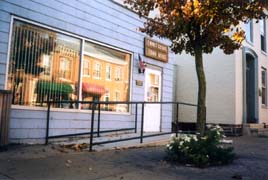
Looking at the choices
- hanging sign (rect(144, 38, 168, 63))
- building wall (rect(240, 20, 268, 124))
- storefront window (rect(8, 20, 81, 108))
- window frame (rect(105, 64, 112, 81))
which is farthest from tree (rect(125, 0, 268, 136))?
building wall (rect(240, 20, 268, 124))

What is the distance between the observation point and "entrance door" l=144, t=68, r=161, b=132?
1141 centimetres

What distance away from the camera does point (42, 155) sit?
21.2ft

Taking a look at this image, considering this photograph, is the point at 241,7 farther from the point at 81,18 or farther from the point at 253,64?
the point at 253,64

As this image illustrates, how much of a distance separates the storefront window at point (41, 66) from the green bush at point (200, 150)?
11.1 ft

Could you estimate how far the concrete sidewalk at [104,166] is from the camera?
5.14 meters

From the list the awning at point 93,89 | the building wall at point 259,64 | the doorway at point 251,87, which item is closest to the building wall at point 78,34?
the awning at point 93,89

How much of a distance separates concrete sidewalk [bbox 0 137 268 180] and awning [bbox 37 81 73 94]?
4.95 feet

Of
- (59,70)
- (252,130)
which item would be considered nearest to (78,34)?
(59,70)

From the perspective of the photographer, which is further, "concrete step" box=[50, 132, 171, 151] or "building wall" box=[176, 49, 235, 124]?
"building wall" box=[176, 49, 235, 124]

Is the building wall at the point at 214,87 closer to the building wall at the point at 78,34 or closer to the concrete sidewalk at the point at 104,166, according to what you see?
the building wall at the point at 78,34

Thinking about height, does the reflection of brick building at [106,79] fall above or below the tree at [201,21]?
below

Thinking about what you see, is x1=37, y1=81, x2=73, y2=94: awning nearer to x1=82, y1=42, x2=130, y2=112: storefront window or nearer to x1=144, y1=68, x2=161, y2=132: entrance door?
x1=82, y1=42, x2=130, y2=112: storefront window

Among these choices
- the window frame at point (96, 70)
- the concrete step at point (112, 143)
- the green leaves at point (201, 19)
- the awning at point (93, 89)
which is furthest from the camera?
the window frame at point (96, 70)

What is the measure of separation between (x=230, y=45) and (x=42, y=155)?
4337mm
